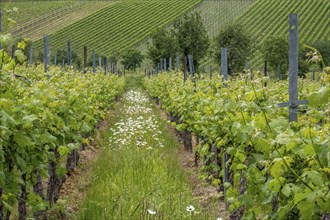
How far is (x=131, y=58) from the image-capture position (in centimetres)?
5469

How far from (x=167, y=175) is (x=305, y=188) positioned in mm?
4685

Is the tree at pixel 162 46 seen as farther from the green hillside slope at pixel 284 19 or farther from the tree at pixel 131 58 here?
the green hillside slope at pixel 284 19

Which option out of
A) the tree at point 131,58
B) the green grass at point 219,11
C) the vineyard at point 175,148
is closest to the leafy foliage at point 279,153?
the vineyard at point 175,148

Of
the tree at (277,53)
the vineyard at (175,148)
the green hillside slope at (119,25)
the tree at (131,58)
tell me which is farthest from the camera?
the green hillside slope at (119,25)

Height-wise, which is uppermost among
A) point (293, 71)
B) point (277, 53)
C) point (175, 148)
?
point (277, 53)

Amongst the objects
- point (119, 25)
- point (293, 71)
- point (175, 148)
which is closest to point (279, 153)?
point (293, 71)

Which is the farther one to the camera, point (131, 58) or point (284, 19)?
point (284, 19)

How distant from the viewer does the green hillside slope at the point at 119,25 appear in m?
60.7

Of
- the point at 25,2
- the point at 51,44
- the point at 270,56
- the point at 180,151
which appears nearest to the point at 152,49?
the point at 270,56

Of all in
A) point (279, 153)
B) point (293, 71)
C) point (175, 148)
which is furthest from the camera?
point (175, 148)

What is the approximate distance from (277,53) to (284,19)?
872 inches

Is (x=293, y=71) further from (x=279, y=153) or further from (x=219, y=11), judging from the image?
(x=219, y=11)

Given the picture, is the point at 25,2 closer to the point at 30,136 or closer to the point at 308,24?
the point at 308,24

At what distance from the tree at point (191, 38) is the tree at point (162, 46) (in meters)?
0.73
